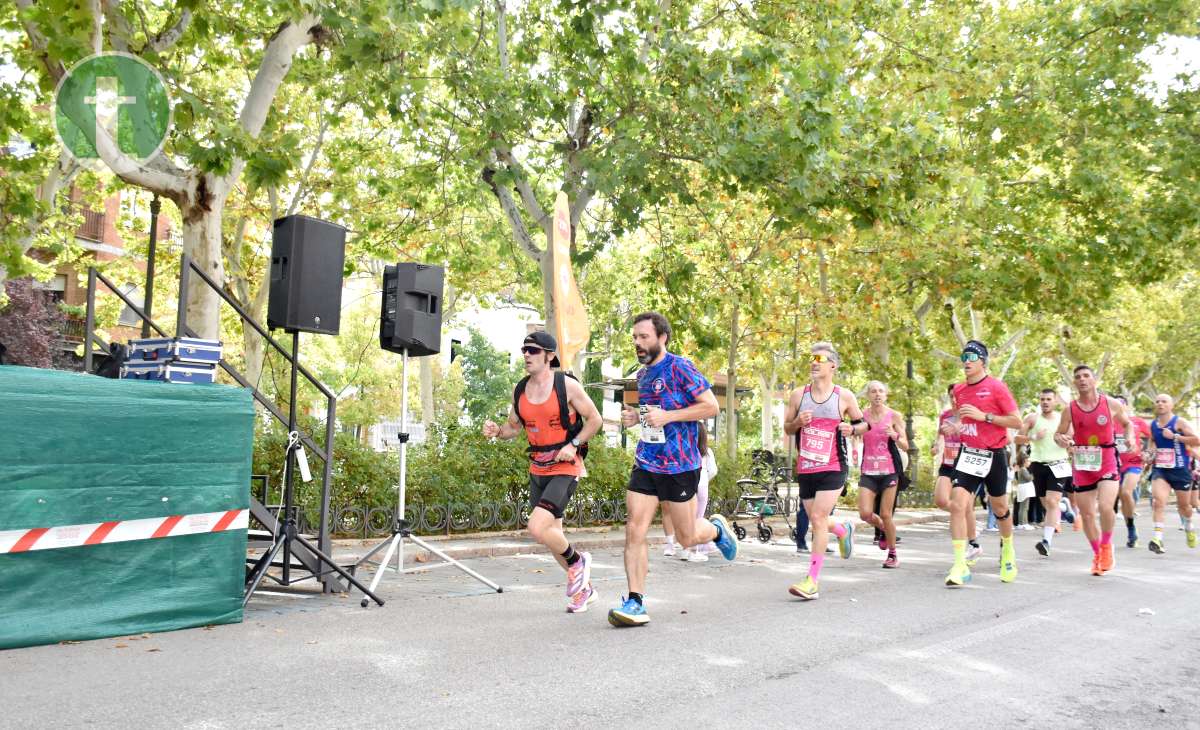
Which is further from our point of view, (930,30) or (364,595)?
(930,30)

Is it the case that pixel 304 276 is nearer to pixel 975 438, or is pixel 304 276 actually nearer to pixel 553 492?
pixel 553 492

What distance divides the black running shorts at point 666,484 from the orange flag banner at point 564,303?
3599 millimetres

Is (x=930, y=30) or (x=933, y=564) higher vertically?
(x=930, y=30)

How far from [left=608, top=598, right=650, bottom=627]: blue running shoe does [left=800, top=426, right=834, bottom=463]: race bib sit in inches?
104

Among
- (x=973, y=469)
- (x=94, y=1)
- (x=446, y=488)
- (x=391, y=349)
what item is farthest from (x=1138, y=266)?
(x=94, y=1)

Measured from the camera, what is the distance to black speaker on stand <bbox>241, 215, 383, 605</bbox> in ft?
25.5

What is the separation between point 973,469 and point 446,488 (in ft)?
21.4

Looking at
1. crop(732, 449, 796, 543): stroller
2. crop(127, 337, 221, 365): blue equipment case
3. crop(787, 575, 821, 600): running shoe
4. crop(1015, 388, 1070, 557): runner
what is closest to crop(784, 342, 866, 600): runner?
crop(787, 575, 821, 600): running shoe

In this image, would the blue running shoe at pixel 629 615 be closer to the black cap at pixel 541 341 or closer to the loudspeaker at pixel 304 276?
the black cap at pixel 541 341

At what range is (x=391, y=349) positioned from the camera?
30.0 ft

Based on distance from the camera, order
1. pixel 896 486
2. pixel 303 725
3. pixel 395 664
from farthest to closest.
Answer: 1. pixel 896 486
2. pixel 395 664
3. pixel 303 725

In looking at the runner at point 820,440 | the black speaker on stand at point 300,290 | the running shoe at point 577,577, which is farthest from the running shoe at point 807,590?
the black speaker on stand at point 300,290

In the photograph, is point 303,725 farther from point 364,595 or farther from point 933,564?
point 933,564

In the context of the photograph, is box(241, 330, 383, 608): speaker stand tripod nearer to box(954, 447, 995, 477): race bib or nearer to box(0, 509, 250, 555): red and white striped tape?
box(0, 509, 250, 555): red and white striped tape
